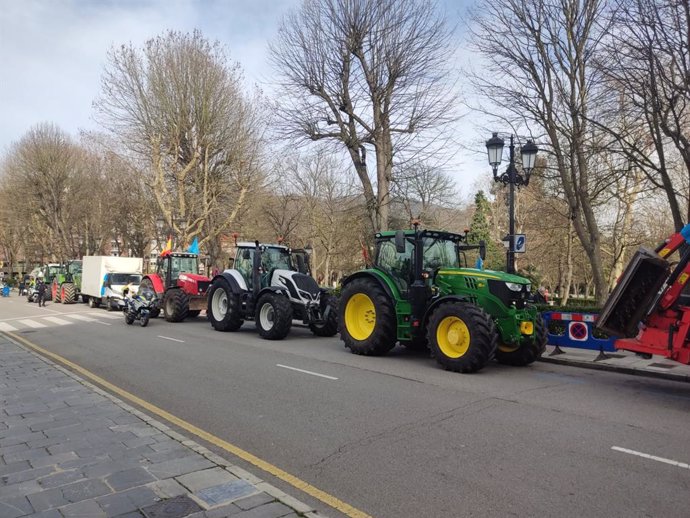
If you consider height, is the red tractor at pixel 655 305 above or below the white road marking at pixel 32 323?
above

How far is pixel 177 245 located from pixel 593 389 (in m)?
23.6

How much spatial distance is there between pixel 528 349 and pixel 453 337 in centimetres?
161

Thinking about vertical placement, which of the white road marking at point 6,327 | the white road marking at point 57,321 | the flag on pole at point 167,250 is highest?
the flag on pole at point 167,250

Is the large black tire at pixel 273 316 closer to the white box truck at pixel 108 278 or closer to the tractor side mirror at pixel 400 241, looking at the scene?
the tractor side mirror at pixel 400 241

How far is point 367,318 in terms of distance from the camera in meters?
11.0

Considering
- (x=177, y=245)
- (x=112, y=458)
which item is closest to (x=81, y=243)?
(x=177, y=245)

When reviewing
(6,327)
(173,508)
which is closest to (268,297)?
(173,508)

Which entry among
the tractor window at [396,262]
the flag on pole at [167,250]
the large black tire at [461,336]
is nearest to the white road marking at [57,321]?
the flag on pole at [167,250]

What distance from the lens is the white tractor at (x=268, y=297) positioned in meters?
13.2

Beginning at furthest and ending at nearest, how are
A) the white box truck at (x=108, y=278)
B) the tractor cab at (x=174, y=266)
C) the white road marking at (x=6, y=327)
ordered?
the white box truck at (x=108, y=278) → the tractor cab at (x=174, y=266) → the white road marking at (x=6, y=327)

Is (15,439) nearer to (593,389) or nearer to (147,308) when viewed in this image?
(593,389)

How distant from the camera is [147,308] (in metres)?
16.8

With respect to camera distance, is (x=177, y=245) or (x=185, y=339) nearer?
(x=185, y=339)

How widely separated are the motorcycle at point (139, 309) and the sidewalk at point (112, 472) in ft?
34.2
